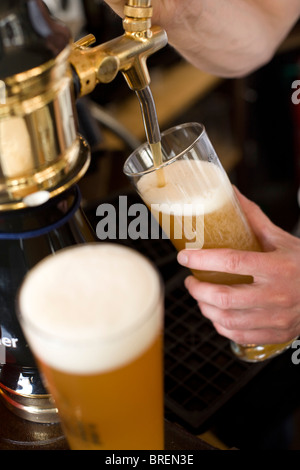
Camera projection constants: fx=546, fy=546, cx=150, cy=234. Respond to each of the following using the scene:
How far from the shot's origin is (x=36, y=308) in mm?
509

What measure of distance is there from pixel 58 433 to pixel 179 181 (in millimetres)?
429

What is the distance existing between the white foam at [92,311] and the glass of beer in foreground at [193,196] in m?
0.34

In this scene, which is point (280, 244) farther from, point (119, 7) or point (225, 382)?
point (119, 7)

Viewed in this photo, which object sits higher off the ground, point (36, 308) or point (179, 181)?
point (36, 308)

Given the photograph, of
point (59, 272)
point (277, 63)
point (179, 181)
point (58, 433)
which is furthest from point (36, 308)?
point (277, 63)

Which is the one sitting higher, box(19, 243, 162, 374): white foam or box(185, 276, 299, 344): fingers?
box(19, 243, 162, 374): white foam

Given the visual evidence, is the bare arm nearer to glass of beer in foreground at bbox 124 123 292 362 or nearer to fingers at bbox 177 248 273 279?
glass of beer in foreground at bbox 124 123 292 362

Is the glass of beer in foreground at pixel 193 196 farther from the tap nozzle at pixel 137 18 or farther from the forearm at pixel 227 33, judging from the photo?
the forearm at pixel 227 33

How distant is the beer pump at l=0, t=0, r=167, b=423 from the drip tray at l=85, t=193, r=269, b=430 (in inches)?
9.4

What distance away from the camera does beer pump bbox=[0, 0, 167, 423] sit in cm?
55

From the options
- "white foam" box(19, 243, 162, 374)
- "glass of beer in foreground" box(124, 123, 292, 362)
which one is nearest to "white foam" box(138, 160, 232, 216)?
"glass of beer in foreground" box(124, 123, 292, 362)

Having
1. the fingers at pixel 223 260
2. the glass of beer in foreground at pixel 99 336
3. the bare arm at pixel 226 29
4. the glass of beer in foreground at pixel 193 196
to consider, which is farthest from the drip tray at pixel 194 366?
the bare arm at pixel 226 29

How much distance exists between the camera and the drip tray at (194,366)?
3.00ft

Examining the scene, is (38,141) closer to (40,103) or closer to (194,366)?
(40,103)
